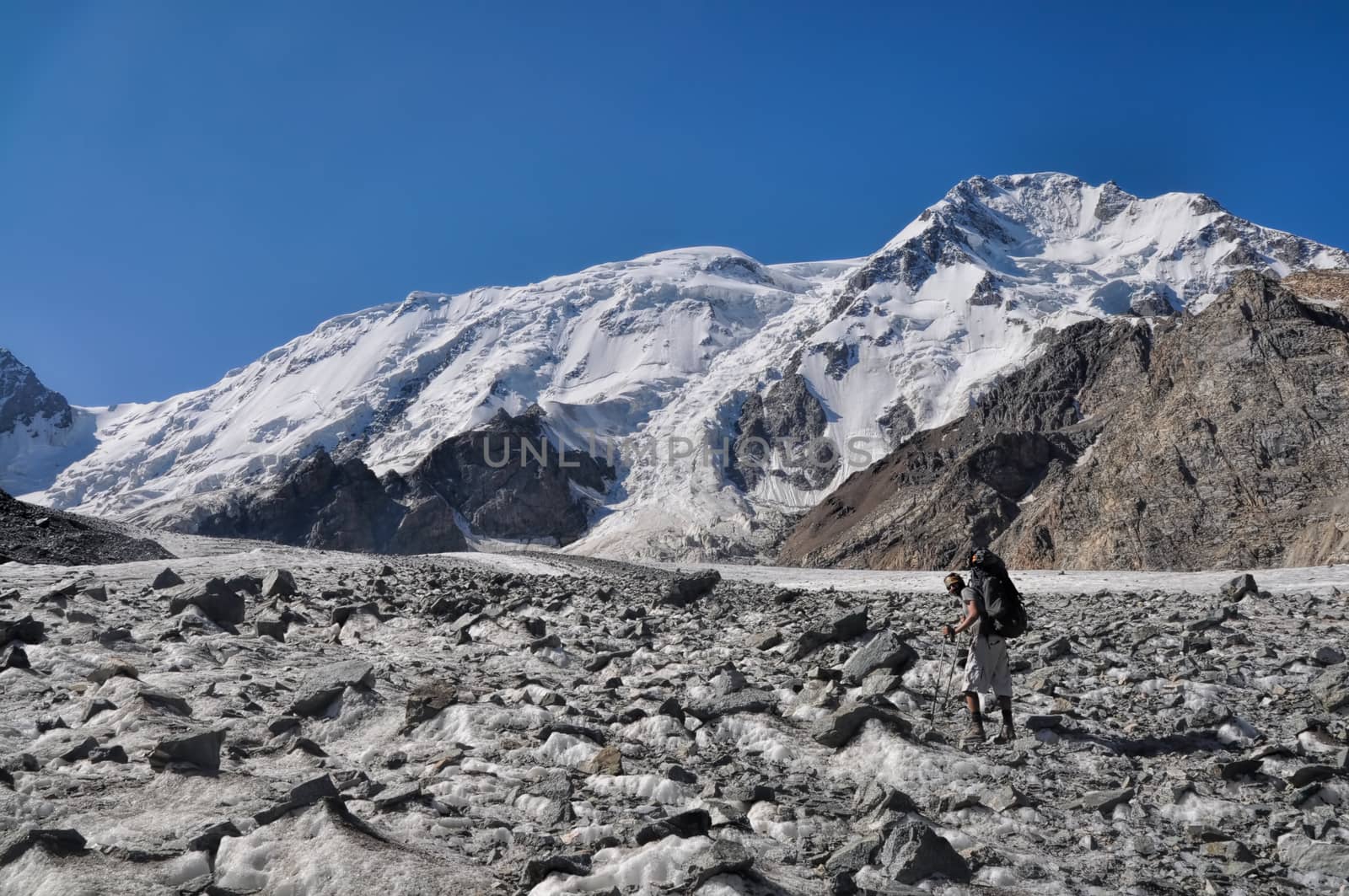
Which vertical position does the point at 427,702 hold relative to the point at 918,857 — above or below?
above

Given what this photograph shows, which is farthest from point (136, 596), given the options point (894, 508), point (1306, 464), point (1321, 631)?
point (894, 508)

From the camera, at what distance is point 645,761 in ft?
25.1

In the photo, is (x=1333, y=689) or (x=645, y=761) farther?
(x=1333, y=689)

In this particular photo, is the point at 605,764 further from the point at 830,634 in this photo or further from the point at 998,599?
the point at 830,634

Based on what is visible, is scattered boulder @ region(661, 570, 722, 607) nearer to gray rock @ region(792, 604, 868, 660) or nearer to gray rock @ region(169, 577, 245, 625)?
gray rock @ region(792, 604, 868, 660)

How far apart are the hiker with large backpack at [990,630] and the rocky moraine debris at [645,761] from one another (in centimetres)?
41

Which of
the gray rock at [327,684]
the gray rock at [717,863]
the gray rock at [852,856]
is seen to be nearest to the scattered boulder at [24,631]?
the gray rock at [327,684]

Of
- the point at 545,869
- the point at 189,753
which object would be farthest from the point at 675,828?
the point at 189,753

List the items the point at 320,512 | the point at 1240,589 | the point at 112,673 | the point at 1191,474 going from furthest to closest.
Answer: the point at 320,512 → the point at 1191,474 → the point at 1240,589 → the point at 112,673

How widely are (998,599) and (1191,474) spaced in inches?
2820

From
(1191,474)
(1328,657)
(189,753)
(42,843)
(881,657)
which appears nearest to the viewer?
(42,843)

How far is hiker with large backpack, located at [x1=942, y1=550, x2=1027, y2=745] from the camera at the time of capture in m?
8.83

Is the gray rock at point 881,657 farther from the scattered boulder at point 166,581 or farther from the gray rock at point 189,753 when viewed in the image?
the scattered boulder at point 166,581

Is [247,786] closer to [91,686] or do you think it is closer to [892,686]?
[91,686]
